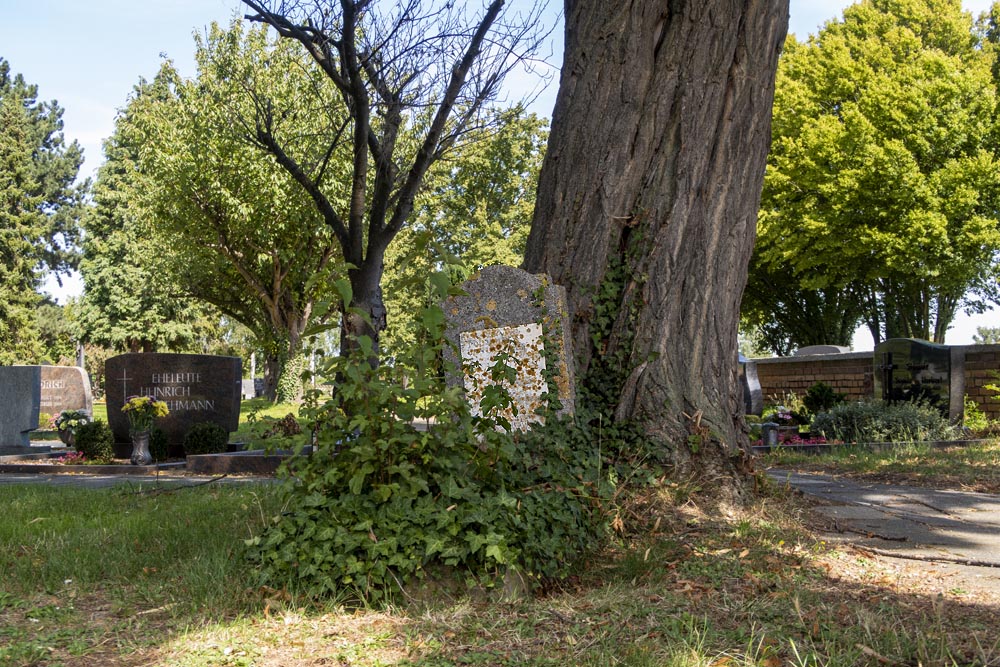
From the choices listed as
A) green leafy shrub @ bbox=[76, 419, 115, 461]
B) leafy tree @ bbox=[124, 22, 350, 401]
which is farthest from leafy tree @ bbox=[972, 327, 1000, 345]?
green leafy shrub @ bbox=[76, 419, 115, 461]

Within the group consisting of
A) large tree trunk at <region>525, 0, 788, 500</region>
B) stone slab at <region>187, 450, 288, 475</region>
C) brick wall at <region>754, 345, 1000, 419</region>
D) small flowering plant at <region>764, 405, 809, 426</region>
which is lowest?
stone slab at <region>187, 450, 288, 475</region>

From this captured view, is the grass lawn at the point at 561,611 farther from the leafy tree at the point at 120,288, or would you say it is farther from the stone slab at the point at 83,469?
the leafy tree at the point at 120,288

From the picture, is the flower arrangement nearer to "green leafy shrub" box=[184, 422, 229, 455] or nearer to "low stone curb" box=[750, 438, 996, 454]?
→ "green leafy shrub" box=[184, 422, 229, 455]

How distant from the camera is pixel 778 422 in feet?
48.3

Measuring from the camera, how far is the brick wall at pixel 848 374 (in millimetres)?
14922

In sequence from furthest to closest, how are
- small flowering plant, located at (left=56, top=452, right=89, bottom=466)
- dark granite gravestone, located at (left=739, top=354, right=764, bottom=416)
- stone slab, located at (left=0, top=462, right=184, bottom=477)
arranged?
dark granite gravestone, located at (left=739, top=354, right=764, bottom=416) < small flowering plant, located at (left=56, top=452, right=89, bottom=466) < stone slab, located at (left=0, top=462, right=184, bottom=477)

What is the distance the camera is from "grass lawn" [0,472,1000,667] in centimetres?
316

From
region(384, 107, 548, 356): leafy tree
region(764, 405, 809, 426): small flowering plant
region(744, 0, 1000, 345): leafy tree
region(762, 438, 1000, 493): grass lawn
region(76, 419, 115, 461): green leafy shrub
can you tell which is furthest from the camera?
region(384, 107, 548, 356): leafy tree

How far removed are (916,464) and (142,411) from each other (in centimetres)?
971

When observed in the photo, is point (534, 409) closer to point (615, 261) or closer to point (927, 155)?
point (615, 261)

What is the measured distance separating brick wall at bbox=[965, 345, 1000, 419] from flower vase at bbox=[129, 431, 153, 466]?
12972 mm

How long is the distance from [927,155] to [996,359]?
12.9 metres

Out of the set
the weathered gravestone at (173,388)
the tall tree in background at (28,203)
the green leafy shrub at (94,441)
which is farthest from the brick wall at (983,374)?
the tall tree in background at (28,203)

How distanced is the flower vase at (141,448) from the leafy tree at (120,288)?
88.8 ft
